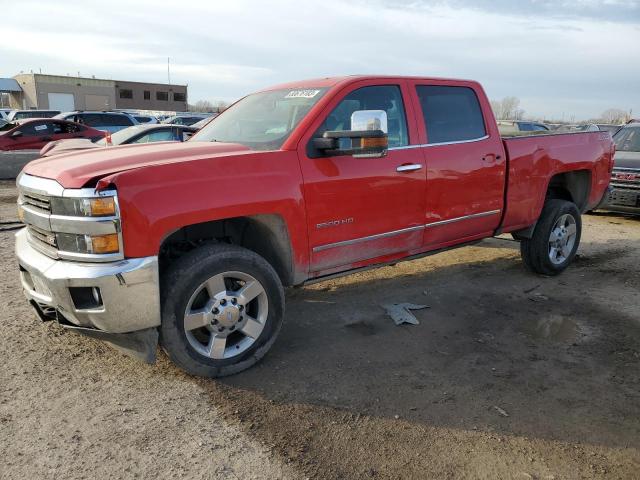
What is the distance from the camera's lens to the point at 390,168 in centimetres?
411

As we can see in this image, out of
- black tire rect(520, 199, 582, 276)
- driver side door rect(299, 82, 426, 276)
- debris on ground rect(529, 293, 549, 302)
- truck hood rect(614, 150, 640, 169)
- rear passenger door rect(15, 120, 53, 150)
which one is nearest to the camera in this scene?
driver side door rect(299, 82, 426, 276)

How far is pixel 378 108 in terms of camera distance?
4293 mm

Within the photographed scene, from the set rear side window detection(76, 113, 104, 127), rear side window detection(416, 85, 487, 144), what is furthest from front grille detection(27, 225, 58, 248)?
rear side window detection(76, 113, 104, 127)

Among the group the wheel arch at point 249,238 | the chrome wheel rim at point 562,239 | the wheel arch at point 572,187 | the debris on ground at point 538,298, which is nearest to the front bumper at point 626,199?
the wheel arch at point 572,187

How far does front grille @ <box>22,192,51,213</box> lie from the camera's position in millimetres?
3197

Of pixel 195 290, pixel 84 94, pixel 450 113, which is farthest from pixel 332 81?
pixel 84 94

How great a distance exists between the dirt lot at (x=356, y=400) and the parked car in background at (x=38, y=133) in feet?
33.6

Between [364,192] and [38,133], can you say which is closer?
[364,192]

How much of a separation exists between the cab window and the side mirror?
289 millimetres

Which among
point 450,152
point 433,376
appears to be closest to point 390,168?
point 450,152

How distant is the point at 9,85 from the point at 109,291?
77.5 metres

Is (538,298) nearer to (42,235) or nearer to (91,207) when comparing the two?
(91,207)

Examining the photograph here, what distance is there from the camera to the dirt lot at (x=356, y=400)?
2691mm

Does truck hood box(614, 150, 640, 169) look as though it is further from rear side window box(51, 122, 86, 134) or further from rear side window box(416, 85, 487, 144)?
rear side window box(51, 122, 86, 134)
